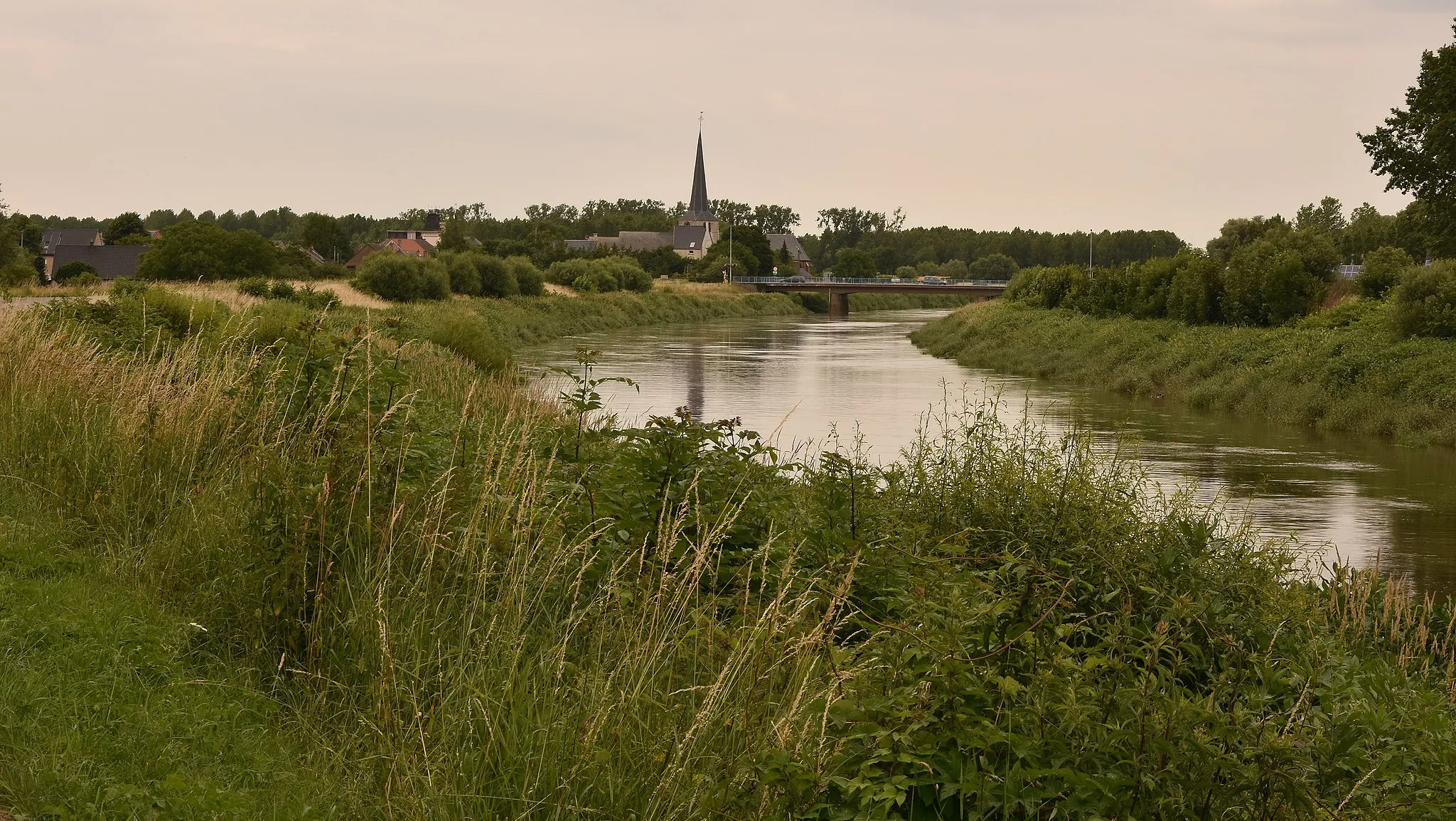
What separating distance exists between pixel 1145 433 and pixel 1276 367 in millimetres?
6823

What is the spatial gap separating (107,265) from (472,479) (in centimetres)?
8380

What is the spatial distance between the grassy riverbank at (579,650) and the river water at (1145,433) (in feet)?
5.00

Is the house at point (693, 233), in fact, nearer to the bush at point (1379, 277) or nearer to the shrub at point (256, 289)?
the shrub at point (256, 289)

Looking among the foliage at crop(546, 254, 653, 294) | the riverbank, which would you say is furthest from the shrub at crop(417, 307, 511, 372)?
the foliage at crop(546, 254, 653, 294)

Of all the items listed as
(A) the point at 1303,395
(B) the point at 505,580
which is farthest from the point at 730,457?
(A) the point at 1303,395

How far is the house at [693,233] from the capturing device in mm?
145000

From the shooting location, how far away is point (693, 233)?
146m

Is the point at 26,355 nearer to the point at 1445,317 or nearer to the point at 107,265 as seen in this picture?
the point at 1445,317

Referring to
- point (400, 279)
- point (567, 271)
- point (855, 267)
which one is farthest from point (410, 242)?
point (400, 279)

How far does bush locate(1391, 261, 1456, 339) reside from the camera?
25.8 metres

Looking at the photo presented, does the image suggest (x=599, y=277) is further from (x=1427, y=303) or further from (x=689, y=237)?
(x=689, y=237)

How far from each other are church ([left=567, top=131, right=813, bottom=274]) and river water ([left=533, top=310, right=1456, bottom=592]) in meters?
97.7

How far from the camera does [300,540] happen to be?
5152 millimetres

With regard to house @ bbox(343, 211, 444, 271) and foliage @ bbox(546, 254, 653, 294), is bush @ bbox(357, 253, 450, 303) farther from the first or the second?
house @ bbox(343, 211, 444, 271)
